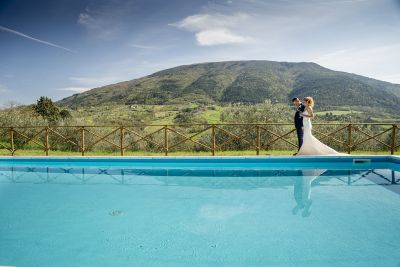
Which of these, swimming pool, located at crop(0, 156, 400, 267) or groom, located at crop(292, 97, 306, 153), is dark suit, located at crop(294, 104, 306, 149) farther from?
swimming pool, located at crop(0, 156, 400, 267)

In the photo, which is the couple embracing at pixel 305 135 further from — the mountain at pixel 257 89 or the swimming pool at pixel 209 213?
the mountain at pixel 257 89

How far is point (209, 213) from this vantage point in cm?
486

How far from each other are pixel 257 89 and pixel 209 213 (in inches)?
2441

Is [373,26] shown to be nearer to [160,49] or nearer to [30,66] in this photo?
[160,49]

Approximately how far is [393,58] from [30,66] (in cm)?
2378

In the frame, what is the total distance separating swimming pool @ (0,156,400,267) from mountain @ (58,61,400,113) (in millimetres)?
45415

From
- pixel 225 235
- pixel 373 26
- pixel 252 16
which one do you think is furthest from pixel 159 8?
pixel 225 235

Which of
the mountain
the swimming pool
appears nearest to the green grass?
Answer: the swimming pool

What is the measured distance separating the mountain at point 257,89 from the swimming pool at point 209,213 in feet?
149

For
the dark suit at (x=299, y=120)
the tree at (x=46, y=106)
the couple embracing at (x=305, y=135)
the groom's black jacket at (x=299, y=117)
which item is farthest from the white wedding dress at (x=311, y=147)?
the tree at (x=46, y=106)

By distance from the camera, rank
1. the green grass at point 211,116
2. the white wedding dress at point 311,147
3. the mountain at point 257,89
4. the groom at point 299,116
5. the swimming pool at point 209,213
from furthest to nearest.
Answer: the mountain at point 257,89
the green grass at point 211,116
the white wedding dress at point 311,147
the groom at point 299,116
the swimming pool at point 209,213

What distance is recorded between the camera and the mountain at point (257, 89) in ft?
179

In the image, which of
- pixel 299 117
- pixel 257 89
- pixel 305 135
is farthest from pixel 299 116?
pixel 257 89

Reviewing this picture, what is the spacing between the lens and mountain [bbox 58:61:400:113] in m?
54.6
